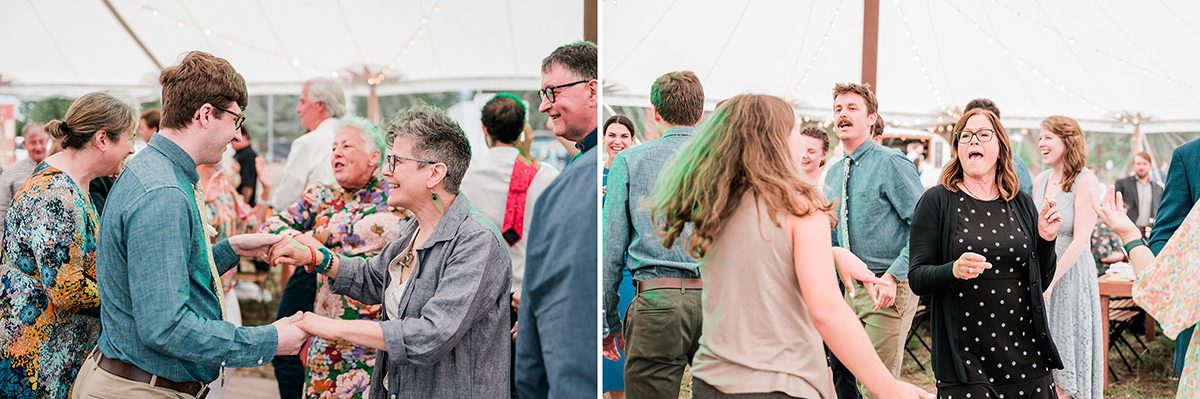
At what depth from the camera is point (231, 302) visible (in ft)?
12.3

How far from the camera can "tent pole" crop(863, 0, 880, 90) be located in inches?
155

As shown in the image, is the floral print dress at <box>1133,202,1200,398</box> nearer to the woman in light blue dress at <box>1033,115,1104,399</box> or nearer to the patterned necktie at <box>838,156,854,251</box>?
the patterned necktie at <box>838,156,854,251</box>

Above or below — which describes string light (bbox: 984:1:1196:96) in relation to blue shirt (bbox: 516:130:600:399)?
above

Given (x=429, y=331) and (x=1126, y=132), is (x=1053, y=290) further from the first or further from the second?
(x=1126, y=132)

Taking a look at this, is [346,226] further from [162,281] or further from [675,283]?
[162,281]

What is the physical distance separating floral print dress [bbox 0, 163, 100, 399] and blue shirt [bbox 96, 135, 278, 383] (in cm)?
53

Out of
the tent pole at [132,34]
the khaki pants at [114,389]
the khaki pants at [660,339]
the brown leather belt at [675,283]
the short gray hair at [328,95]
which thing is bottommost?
the khaki pants at [660,339]

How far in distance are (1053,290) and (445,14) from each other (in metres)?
4.61

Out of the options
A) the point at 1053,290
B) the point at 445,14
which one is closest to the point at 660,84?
the point at 1053,290

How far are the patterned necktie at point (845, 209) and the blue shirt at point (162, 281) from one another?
7.18 ft

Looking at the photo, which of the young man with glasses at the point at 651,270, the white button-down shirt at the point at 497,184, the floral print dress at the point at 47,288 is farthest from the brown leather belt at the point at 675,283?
the floral print dress at the point at 47,288

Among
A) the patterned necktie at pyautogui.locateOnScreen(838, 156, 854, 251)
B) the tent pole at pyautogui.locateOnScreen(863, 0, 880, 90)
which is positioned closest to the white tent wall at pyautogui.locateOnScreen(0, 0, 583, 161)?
the tent pole at pyautogui.locateOnScreen(863, 0, 880, 90)

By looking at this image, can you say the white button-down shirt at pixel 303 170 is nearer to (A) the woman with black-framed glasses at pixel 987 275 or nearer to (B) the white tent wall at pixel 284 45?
(B) the white tent wall at pixel 284 45

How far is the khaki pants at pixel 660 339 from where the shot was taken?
2494mm
